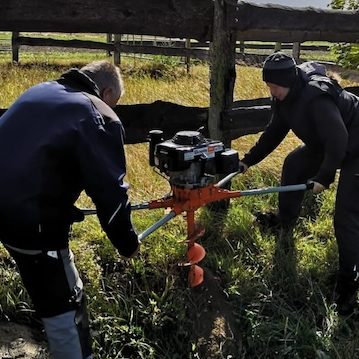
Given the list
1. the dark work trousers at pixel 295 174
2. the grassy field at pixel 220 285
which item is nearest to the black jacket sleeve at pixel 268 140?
the dark work trousers at pixel 295 174

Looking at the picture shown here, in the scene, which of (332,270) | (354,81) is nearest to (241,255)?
(332,270)

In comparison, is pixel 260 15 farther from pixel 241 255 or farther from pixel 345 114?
pixel 241 255

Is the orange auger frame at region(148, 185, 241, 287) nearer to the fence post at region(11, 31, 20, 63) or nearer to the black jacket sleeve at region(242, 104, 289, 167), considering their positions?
the black jacket sleeve at region(242, 104, 289, 167)

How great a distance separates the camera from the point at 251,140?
5.92m

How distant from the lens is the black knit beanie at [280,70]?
145 inches

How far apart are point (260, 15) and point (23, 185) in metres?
2.70

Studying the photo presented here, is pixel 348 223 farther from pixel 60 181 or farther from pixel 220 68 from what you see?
pixel 60 181

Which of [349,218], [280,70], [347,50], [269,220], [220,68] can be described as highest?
[280,70]

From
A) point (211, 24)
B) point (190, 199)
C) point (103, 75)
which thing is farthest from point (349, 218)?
point (103, 75)

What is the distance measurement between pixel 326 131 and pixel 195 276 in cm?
118

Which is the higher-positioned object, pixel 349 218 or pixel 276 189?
pixel 276 189

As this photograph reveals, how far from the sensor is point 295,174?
442cm

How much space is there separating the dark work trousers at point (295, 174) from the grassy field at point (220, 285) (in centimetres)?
17

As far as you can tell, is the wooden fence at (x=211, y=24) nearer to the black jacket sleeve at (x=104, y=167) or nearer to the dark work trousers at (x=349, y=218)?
the dark work trousers at (x=349, y=218)
